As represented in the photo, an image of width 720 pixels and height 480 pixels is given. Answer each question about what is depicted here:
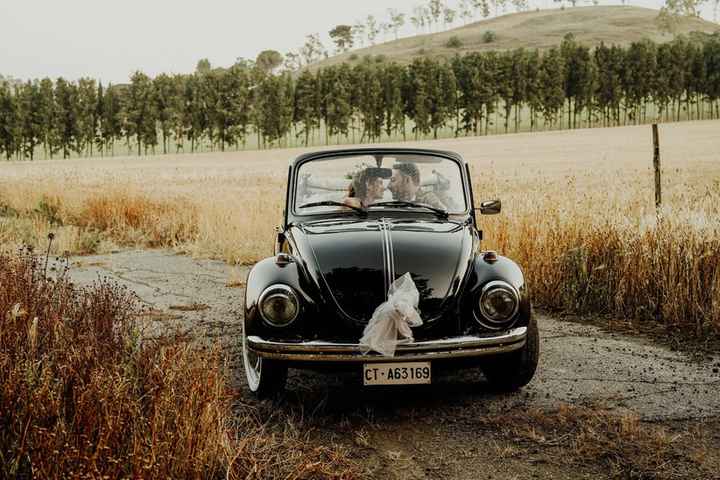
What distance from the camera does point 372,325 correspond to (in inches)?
174

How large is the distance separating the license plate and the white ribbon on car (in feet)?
0.31

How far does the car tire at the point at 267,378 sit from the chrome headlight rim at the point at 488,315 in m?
1.27

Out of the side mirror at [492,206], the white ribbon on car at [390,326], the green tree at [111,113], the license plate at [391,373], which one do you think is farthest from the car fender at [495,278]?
the green tree at [111,113]

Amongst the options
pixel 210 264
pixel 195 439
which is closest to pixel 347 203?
pixel 195 439

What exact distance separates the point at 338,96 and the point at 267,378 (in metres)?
76.1

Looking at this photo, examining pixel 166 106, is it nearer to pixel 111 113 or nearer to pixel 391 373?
pixel 111 113

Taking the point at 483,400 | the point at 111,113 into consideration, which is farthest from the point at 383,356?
the point at 111,113

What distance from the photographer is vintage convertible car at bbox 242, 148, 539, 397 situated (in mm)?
4438

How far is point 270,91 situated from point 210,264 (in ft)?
226

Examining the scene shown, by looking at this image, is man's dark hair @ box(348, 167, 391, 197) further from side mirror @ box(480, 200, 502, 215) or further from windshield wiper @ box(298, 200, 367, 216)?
side mirror @ box(480, 200, 502, 215)

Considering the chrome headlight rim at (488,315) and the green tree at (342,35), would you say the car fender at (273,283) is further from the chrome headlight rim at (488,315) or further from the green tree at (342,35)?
the green tree at (342,35)

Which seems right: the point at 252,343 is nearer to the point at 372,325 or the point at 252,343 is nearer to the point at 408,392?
the point at 372,325

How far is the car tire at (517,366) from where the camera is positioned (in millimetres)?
4996

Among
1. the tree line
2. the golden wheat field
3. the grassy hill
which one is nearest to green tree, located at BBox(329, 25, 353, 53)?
the grassy hill
